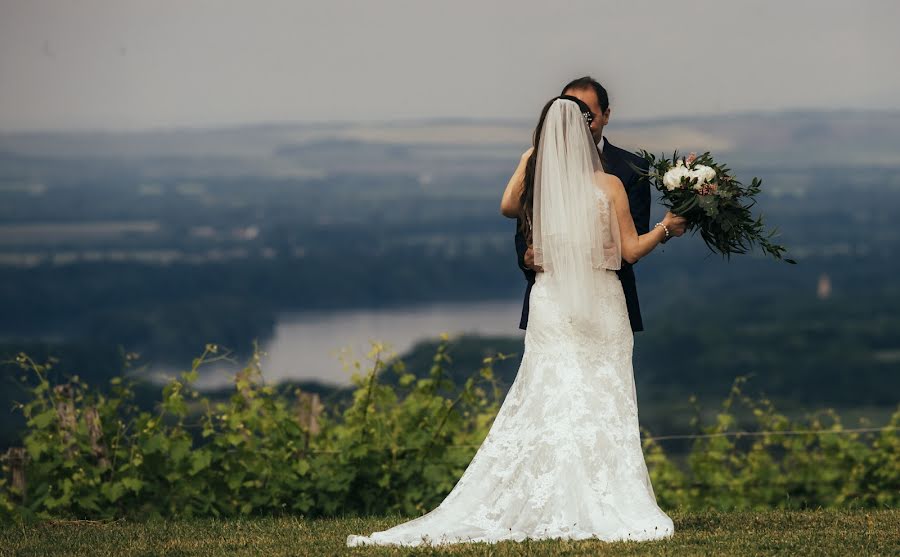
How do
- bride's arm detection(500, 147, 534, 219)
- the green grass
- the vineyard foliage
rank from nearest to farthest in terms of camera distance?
the green grass, bride's arm detection(500, 147, 534, 219), the vineyard foliage

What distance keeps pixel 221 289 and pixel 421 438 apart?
6496mm

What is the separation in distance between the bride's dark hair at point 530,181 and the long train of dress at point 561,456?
0.25m

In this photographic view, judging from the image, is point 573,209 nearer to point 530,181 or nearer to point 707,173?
point 530,181

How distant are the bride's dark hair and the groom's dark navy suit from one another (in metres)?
0.05

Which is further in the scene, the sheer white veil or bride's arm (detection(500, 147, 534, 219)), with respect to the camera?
bride's arm (detection(500, 147, 534, 219))

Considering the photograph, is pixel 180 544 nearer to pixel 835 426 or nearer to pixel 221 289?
pixel 835 426

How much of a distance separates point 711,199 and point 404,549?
6.65ft

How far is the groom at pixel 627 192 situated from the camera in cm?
623

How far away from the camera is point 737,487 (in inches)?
343

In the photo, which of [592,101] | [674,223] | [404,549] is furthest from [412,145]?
[404,549]

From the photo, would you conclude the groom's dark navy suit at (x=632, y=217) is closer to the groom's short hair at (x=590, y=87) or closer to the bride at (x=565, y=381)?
the bride at (x=565, y=381)

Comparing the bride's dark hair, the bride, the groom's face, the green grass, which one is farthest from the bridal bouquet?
the green grass

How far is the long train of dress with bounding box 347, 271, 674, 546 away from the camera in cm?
571

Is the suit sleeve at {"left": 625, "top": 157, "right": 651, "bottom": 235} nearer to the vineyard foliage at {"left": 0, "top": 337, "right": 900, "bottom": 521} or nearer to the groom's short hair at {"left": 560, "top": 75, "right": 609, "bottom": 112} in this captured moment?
the groom's short hair at {"left": 560, "top": 75, "right": 609, "bottom": 112}
